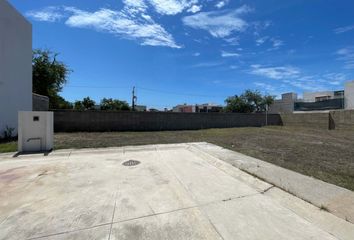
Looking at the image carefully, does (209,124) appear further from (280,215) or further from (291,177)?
(280,215)

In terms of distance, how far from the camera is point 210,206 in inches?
117

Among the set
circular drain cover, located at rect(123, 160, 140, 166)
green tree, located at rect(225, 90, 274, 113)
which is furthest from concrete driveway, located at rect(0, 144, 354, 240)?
green tree, located at rect(225, 90, 274, 113)

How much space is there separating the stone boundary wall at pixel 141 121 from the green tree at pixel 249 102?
80.6 feet

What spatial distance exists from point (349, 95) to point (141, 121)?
38.7m

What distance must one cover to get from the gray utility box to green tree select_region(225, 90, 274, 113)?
41223 millimetres

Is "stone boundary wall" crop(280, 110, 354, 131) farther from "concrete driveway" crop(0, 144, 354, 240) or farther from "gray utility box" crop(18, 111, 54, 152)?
"gray utility box" crop(18, 111, 54, 152)

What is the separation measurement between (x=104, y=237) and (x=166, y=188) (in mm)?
1534

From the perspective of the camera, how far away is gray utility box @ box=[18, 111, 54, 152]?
6.39 meters

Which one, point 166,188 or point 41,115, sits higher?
point 41,115

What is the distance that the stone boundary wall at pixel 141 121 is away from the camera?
13812 millimetres

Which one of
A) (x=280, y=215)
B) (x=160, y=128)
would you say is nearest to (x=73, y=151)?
(x=280, y=215)

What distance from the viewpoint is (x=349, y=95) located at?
35.2 meters

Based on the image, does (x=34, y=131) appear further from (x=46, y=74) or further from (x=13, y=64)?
(x=46, y=74)

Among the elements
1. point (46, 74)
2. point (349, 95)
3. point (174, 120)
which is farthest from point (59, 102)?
point (349, 95)
